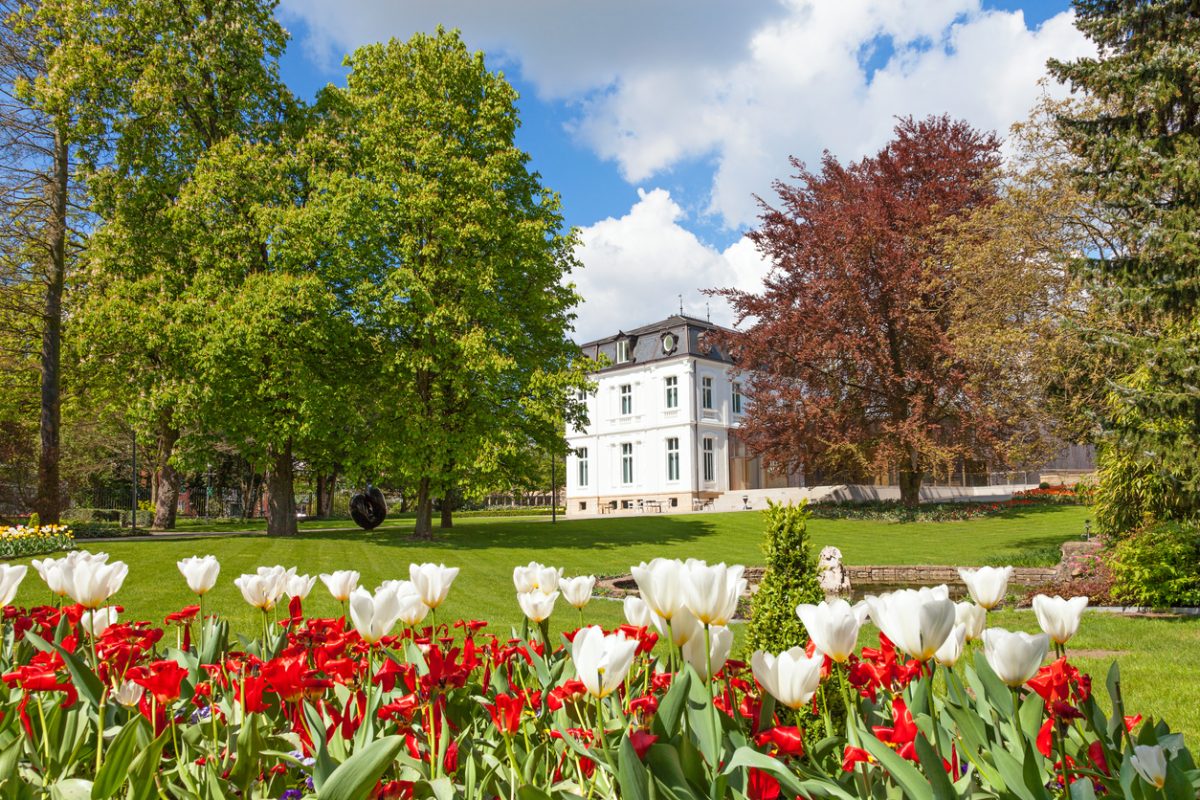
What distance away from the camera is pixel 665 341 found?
1633 inches

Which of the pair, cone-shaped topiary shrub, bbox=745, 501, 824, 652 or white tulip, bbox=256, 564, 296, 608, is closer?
white tulip, bbox=256, 564, 296, 608

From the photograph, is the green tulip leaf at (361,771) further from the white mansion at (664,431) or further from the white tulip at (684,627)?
the white mansion at (664,431)

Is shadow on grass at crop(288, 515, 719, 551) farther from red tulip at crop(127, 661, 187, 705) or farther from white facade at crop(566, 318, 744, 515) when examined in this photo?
red tulip at crop(127, 661, 187, 705)

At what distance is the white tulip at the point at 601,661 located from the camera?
1708 mm

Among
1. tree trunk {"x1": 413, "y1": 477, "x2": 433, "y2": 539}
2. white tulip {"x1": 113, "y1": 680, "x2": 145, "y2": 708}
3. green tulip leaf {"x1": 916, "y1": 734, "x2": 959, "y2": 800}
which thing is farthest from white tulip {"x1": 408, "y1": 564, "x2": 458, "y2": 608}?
tree trunk {"x1": 413, "y1": 477, "x2": 433, "y2": 539}

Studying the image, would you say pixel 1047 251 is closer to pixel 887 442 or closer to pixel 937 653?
pixel 887 442

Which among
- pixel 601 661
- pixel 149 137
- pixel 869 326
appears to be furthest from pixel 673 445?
pixel 601 661

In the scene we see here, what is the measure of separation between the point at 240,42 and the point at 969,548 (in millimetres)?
22669

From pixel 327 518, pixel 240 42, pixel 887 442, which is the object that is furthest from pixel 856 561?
pixel 327 518

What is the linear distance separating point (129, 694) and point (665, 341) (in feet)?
131

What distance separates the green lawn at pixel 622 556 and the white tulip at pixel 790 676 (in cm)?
437

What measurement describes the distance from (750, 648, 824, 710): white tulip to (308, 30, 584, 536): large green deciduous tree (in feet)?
52.9

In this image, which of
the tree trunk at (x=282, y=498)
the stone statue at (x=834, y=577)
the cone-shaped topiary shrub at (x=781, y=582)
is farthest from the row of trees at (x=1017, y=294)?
the tree trunk at (x=282, y=498)

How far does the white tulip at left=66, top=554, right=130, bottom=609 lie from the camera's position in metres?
2.37
